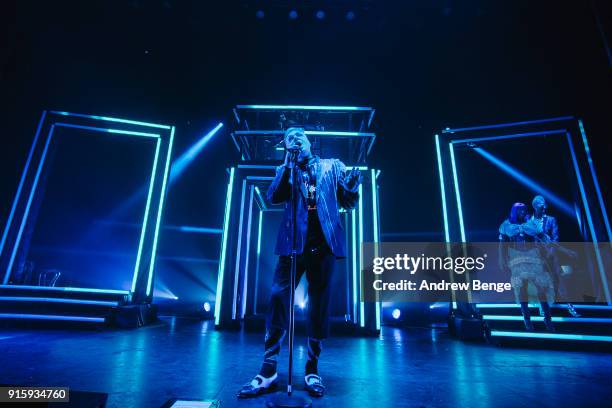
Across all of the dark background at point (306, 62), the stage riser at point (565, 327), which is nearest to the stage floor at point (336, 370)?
the stage riser at point (565, 327)

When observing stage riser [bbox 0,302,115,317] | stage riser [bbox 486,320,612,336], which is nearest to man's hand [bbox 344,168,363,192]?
stage riser [bbox 486,320,612,336]

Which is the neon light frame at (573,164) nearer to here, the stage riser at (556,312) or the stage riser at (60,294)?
the stage riser at (556,312)

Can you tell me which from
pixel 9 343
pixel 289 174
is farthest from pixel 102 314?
pixel 289 174

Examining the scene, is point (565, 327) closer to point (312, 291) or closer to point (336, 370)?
point (336, 370)

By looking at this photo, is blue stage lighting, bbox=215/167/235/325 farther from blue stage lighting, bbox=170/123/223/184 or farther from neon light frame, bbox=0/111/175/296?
blue stage lighting, bbox=170/123/223/184

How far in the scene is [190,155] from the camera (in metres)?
7.06

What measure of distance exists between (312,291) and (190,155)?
6110 mm

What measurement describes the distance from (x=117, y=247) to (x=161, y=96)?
11.4 feet

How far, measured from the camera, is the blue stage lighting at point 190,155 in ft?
22.8

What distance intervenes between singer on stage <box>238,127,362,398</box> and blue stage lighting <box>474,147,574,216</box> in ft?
19.5

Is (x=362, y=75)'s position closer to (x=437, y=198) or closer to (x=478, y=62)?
(x=478, y=62)

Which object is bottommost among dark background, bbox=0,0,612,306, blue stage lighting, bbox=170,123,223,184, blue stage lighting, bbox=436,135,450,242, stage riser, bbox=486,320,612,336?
stage riser, bbox=486,320,612,336

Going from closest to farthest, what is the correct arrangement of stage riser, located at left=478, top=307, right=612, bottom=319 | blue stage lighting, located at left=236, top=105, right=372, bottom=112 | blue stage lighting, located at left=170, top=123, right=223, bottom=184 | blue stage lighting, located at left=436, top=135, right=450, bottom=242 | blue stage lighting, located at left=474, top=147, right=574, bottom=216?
stage riser, located at left=478, top=307, right=612, bottom=319, blue stage lighting, located at left=436, top=135, right=450, bottom=242, blue stage lighting, located at left=236, top=105, right=372, bottom=112, blue stage lighting, located at left=474, top=147, right=574, bottom=216, blue stage lighting, located at left=170, top=123, right=223, bottom=184

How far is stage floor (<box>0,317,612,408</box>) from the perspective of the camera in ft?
5.52
